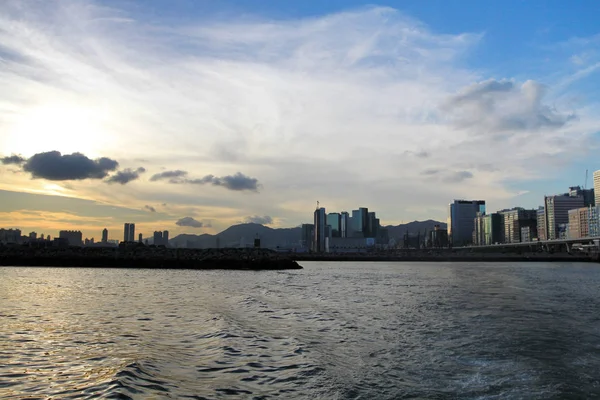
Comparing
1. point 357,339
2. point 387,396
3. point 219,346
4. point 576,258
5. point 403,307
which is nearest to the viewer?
point 387,396

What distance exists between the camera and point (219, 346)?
16.2 meters

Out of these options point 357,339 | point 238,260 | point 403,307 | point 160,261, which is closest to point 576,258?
point 238,260

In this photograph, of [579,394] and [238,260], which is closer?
[579,394]

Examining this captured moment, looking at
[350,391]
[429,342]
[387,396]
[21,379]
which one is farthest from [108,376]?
[429,342]

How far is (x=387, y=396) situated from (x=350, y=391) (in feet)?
2.98

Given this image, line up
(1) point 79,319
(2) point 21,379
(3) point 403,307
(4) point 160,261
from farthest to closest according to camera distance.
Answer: (4) point 160,261 < (3) point 403,307 < (1) point 79,319 < (2) point 21,379

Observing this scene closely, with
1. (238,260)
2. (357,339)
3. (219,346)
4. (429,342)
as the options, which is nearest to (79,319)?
(219,346)

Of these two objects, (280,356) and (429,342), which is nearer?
(280,356)

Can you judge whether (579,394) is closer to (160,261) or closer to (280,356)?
(280,356)

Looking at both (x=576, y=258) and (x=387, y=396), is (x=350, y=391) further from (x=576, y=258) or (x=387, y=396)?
(x=576, y=258)

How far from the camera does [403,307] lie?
27.9 m

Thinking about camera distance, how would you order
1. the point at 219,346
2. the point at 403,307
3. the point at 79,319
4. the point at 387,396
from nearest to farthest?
the point at 387,396
the point at 219,346
the point at 79,319
the point at 403,307

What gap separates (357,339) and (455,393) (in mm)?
6956

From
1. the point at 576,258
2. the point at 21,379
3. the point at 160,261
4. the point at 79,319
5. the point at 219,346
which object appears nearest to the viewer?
the point at 21,379
